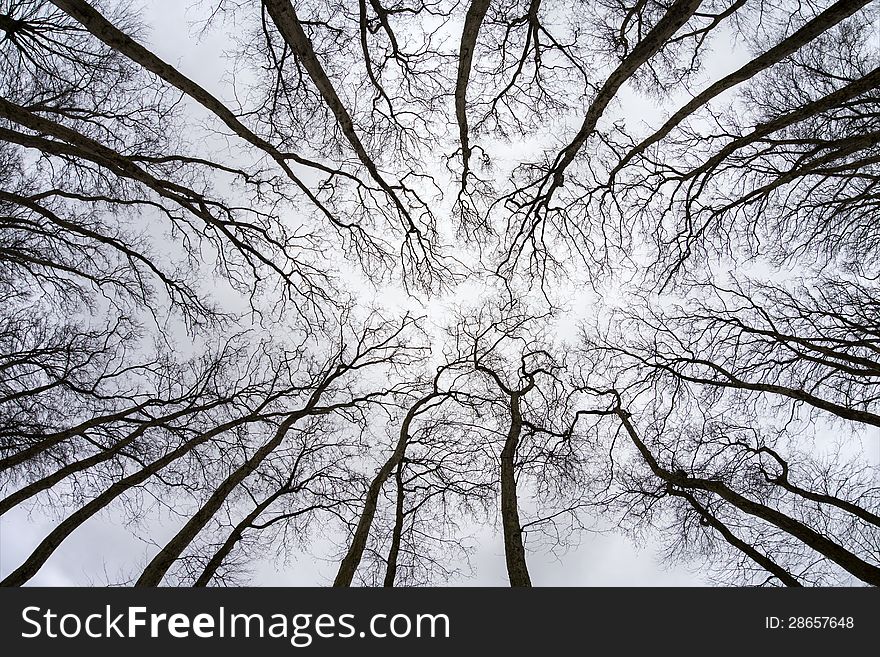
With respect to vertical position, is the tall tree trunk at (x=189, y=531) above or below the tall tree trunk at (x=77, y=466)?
below

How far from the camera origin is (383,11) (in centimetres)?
618

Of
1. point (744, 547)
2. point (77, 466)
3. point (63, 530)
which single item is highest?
point (77, 466)

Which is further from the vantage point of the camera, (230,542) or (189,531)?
(230,542)

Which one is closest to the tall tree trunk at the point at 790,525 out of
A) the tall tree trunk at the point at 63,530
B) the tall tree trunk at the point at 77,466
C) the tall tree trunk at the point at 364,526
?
the tall tree trunk at the point at 364,526

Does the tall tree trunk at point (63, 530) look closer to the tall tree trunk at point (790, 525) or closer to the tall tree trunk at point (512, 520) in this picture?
the tall tree trunk at point (512, 520)

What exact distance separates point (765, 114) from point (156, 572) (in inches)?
429

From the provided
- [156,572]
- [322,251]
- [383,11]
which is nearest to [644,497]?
[322,251]

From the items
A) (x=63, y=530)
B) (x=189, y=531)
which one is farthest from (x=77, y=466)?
(x=189, y=531)

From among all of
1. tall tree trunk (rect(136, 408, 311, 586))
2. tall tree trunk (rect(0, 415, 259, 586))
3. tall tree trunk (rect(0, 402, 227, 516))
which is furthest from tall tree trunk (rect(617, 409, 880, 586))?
tall tree trunk (rect(0, 402, 227, 516))

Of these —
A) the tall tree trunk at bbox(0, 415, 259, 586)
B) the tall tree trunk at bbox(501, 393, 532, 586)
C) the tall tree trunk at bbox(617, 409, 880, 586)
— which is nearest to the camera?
the tall tree trunk at bbox(617, 409, 880, 586)

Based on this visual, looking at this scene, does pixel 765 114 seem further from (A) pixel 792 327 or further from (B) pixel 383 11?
(B) pixel 383 11

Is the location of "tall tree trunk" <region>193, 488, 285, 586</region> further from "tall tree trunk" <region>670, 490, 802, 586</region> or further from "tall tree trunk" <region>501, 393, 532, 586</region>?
"tall tree trunk" <region>670, 490, 802, 586</region>

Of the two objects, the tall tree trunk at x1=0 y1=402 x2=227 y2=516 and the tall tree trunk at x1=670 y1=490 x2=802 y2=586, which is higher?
the tall tree trunk at x1=0 y1=402 x2=227 y2=516

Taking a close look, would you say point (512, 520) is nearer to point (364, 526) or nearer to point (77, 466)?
point (364, 526)
